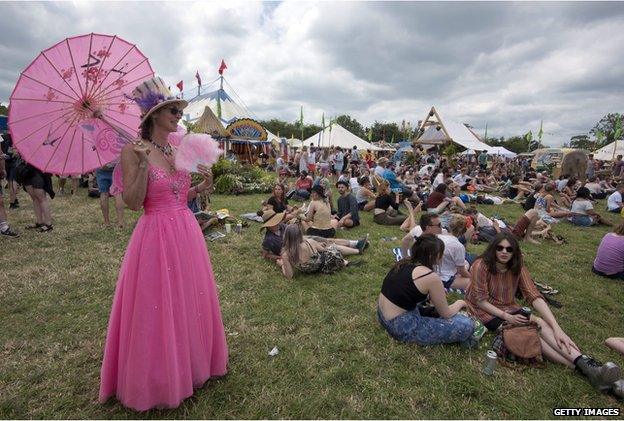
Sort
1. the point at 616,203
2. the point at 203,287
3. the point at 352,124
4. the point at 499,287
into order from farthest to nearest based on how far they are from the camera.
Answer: the point at 352,124
the point at 616,203
the point at 499,287
the point at 203,287

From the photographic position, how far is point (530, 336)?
345 centimetres

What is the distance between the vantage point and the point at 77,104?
2732mm

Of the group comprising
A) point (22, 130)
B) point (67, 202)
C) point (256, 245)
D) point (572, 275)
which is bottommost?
point (572, 275)

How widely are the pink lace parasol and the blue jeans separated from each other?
126 inches

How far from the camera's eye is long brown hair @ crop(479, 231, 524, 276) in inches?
148

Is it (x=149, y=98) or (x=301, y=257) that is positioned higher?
(x=149, y=98)

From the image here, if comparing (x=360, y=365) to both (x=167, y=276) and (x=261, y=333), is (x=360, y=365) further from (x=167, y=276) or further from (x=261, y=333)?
(x=167, y=276)

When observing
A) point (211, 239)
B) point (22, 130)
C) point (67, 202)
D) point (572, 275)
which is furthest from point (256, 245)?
point (67, 202)

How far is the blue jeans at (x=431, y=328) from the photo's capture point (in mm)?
3660

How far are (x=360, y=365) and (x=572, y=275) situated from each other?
16.3 ft

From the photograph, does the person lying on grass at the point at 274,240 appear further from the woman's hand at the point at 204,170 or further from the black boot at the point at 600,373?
the black boot at the point at 600,373

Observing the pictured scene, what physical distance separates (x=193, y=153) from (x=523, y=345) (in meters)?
3.61

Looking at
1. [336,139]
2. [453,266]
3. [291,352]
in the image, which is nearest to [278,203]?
[453,266]

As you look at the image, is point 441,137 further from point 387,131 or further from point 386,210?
point 387,131
